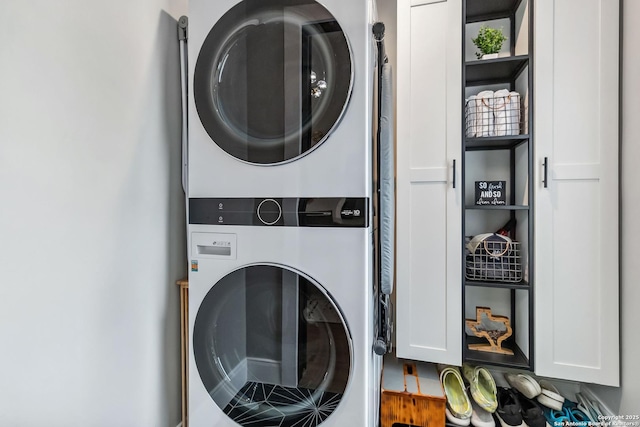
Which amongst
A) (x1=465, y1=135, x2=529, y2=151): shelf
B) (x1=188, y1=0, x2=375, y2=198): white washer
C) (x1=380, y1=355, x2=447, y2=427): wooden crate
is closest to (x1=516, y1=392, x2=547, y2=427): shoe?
(x1=380, y1=355, x2=447, y2=427): wooden crate

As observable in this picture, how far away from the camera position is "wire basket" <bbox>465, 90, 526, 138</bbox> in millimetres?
1483

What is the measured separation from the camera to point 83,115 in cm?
101

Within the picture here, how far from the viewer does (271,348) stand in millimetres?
1124

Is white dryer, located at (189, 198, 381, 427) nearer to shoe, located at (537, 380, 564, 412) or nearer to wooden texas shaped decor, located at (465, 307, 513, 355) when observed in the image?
wooden texas shaped decor, located at (465, 307, 513, 355)

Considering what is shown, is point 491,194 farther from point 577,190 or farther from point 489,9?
point 489,9

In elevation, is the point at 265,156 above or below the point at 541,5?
below

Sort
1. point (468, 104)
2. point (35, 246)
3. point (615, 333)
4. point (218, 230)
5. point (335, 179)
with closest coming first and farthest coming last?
point (35, 246), point (335, 179), point (218, 230), point (615, 333), point (468, 104)

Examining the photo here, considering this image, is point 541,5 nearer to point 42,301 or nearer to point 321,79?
point 321,79

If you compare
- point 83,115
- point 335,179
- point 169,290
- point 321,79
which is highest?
point 321,79

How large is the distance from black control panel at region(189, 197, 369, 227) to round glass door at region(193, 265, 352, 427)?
0.17m

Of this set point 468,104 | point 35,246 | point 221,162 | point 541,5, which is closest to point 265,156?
point 221,162

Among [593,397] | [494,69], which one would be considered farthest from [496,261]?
[494,69]

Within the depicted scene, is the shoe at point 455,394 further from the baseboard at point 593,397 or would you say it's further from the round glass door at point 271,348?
the round glass door at point 271,348

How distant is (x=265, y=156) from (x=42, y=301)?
75 cm
